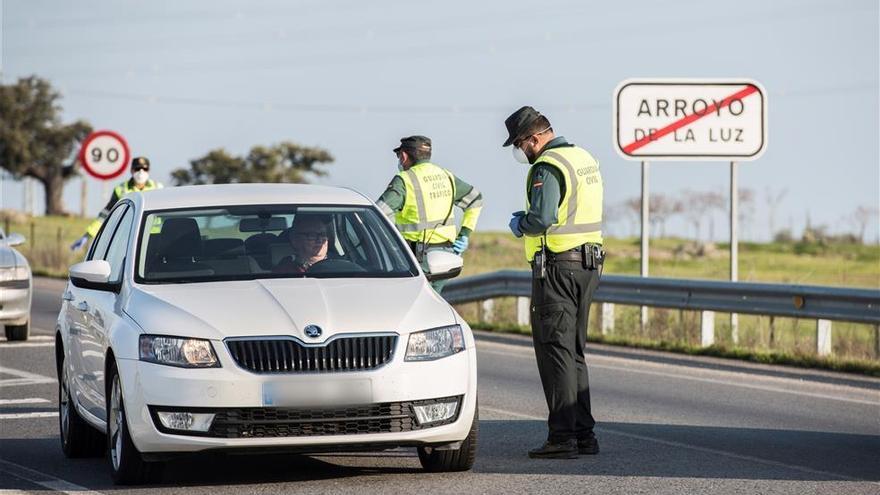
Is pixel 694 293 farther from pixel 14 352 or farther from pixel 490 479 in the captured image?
pixel 490 479

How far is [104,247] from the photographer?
1070 cm

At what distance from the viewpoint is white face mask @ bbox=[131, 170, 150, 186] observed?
1980 centimetres

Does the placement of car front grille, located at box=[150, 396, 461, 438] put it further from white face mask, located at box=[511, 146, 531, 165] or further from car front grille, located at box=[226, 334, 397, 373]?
white face mask, located at box=[511, 146, 531, 165]

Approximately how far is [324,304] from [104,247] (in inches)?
94.8

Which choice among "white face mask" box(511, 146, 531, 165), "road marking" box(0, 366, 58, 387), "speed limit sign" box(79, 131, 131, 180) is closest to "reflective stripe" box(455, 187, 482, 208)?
"road marking" box(0, 366, 58, 387)

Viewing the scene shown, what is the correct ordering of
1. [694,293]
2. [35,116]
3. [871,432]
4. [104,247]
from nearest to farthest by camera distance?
[104,247], [871,432], [694,293], [35,116]

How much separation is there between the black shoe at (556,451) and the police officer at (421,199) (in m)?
4.36

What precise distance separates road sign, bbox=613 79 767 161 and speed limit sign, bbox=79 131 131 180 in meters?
9.66

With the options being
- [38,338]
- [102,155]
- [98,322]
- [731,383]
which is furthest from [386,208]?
[102,155]

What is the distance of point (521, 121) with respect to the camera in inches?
395

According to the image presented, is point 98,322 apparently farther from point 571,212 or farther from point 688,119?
point 688,119

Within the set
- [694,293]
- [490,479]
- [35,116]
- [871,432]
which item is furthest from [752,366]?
[35,116]

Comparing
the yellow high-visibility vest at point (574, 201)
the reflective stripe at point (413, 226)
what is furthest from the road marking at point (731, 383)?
the yellow high-visibility vest at point (574, 201)

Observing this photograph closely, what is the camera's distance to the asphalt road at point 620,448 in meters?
8.97
